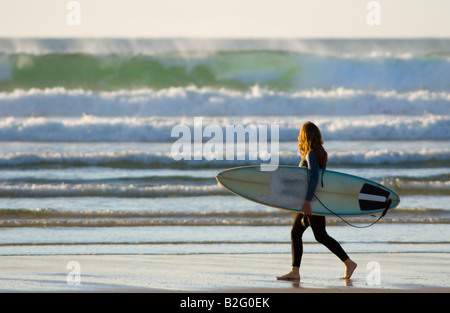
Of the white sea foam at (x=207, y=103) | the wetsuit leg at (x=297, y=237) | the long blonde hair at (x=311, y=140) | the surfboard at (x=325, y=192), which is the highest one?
the white sea foam at (x=207, y=103)

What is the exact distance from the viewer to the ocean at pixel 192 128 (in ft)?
25.0

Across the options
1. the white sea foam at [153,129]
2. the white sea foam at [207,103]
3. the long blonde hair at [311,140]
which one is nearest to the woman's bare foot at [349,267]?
the long blonde hair at [311,140]

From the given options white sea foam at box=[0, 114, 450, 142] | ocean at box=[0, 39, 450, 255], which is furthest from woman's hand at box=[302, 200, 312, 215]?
white sea foam at box=[0, 114, 450, 142]

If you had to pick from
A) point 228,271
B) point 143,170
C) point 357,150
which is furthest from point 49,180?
point 228,271

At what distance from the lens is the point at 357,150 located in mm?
15234

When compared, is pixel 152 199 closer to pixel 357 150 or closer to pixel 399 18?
pixel 357 150

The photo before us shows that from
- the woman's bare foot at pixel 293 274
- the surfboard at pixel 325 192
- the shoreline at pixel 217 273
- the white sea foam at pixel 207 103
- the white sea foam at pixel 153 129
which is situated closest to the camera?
the shoreline at pixel 217 273

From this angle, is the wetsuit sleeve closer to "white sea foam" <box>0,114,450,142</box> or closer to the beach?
the beach

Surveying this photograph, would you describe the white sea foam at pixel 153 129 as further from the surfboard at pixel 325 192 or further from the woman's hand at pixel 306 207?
the woman's hand at pixel 306 207

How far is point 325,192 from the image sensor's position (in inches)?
224

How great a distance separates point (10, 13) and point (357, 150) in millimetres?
8538

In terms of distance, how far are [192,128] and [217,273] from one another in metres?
13.2

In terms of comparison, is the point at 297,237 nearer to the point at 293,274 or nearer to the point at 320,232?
the point at 320,232

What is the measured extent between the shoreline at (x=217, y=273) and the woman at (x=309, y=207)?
0.46ft
